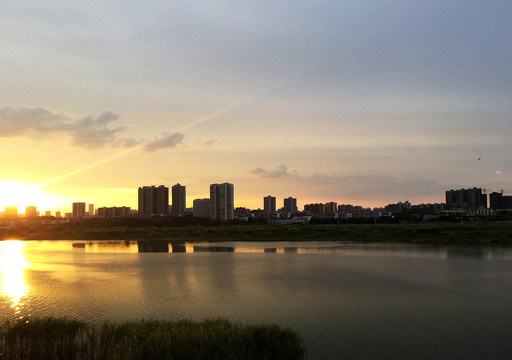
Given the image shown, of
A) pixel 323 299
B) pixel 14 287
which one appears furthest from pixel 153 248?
pixel 323 299

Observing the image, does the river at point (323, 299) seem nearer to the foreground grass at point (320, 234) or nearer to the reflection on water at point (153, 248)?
the reflection on water at point (153, 248)

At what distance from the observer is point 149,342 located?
42.5 feet

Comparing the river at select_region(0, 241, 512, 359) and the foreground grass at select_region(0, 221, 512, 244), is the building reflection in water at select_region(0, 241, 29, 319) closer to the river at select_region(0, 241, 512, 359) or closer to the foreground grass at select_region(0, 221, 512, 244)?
the river at select_region(0, 241, 512, 359)

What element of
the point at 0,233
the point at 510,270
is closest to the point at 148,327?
the point at 510,270

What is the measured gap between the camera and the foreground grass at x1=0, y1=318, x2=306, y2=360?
1267 centimetres

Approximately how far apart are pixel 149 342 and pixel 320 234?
269ft

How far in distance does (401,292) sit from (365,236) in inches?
2431

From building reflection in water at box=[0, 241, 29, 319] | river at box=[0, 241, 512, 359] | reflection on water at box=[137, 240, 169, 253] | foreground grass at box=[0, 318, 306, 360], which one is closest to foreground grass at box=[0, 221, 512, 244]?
reflection on water at box=[137, 240, 169, 253]

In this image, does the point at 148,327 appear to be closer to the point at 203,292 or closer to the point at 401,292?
the point at 203,292

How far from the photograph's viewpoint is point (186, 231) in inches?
4178

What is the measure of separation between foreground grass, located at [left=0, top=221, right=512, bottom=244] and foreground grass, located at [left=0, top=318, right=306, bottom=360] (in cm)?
6392

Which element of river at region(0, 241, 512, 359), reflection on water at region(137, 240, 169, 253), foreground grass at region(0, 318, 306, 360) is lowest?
reflection on water at region(137, 240, 169, 253)

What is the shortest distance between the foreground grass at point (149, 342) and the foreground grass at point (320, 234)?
63.9 meters

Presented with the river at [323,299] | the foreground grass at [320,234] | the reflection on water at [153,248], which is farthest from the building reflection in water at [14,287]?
the foreground grass at [320,234]
